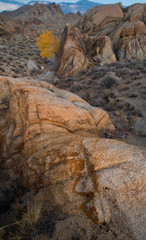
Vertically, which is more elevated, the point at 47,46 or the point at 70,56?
the point at 47,46

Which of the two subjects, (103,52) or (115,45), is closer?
(103,52)

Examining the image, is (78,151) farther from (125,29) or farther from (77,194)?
(125,29)

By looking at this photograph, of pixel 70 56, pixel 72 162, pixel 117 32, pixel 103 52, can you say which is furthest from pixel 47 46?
pixel 72 162

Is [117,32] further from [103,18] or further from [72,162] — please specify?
[72,162]

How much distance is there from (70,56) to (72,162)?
18.5 metres

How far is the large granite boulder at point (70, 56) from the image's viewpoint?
60.1 ft

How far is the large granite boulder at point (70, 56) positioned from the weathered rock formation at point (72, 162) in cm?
1519

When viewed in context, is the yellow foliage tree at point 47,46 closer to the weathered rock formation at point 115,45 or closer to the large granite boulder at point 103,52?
the weathered rock formation at point 115,45

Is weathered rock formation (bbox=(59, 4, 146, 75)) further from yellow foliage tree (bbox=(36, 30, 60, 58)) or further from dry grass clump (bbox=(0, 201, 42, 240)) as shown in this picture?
dry grass clump (bbox=(0, 201, 42, 240))

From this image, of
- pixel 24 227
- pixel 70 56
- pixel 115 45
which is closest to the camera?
pixel 24 227

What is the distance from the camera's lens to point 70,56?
1845 cm

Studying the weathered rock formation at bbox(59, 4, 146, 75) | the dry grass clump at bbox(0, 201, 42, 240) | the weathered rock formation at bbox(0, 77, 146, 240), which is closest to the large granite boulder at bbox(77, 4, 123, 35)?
the weathered rock formation at bbox(59, 4, 146, 75)

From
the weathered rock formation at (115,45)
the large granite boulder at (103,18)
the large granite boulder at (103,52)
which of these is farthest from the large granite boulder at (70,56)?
the large granite boulder at (103,18)

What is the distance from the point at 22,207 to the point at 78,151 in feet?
4.60
